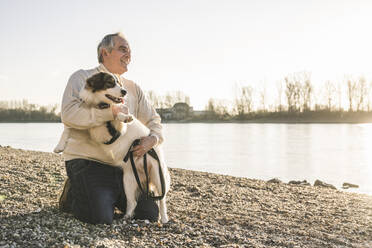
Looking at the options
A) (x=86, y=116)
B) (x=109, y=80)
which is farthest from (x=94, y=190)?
(x=109, y=80)

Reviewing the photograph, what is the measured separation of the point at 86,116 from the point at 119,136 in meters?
0.39

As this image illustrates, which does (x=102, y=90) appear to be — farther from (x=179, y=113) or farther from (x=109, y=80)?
(x=179, y=113)

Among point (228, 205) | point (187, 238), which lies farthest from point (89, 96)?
point (228, 205)

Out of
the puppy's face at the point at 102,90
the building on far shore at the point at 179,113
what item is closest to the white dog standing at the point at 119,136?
the puppy's face at the point at 102,90

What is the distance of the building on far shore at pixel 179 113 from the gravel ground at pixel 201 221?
55606mm

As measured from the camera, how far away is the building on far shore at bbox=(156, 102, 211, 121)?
207ft

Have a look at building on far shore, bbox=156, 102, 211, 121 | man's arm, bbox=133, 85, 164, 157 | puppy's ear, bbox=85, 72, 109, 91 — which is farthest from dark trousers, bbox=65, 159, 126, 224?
building on far shore, bbox=156, 102, 211, 121

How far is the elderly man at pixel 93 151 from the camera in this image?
345 cm

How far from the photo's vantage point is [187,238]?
3309mm

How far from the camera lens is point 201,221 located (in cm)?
399

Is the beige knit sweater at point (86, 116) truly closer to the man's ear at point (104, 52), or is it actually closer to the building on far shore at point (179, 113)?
the man's ear at point (104, 52)

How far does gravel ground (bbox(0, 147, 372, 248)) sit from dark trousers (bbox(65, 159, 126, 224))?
0.12m

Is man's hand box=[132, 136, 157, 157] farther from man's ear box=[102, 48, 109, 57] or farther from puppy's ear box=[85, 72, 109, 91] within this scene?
man's ear box=[102, 48, 109, 57]

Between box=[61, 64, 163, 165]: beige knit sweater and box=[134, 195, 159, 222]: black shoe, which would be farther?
box=[134, 195, 159, 222]: black shoe
